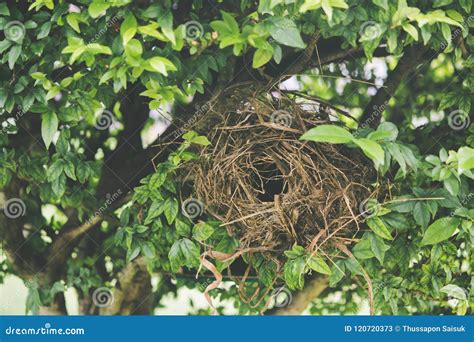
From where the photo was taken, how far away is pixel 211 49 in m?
2.01

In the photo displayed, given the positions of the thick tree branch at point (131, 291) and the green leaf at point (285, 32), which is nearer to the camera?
the green leaf at point (285, 32)

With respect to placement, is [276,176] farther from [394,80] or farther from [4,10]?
[4,10]

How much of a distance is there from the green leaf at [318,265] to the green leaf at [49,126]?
781 mm

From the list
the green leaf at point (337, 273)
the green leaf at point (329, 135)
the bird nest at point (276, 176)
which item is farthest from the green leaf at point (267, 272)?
the green leaf at point (329, 135)

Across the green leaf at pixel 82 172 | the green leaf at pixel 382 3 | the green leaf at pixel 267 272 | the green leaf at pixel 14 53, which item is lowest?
the green leaf at pixel 267 272

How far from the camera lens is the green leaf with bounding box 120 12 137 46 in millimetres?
1569

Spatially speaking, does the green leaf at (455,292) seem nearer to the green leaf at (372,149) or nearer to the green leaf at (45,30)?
the green leaf at (372,149)

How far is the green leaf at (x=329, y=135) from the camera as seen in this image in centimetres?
146

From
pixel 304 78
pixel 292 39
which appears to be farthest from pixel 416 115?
pixel 292 39

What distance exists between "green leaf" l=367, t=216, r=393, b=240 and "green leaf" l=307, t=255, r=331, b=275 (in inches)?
6.8

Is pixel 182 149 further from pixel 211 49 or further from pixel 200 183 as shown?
pixel 211 49

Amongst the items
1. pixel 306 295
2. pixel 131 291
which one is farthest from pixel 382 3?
pixel 131 291

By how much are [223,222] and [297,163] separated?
30cm

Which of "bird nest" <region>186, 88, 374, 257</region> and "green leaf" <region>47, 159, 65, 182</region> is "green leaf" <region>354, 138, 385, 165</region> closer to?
"bird nest" <region>186, 88, 374, 257</region>
